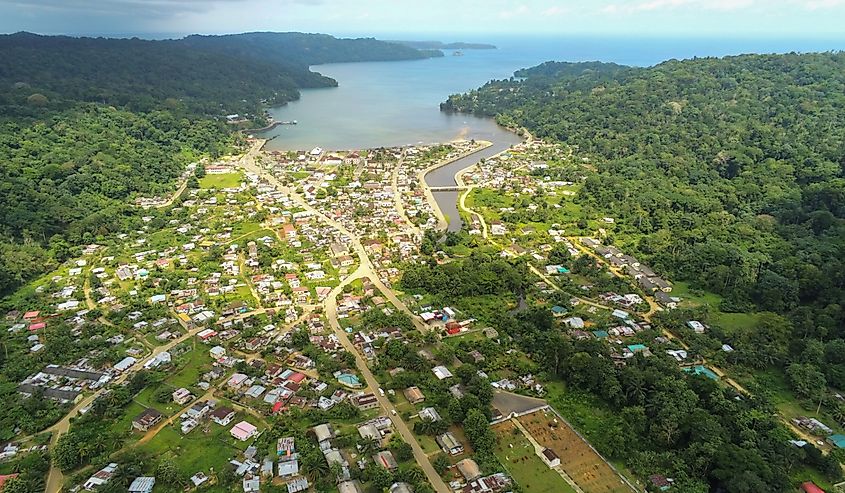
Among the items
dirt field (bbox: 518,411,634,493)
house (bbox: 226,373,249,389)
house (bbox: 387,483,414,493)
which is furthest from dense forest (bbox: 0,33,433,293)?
dirt field (bbox: 518,411,634,493)

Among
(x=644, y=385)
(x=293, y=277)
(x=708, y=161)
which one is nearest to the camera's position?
(x=644, y=385)

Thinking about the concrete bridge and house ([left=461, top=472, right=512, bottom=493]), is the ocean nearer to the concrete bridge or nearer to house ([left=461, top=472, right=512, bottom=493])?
the concrete bridge

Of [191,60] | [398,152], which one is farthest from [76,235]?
[191,60]

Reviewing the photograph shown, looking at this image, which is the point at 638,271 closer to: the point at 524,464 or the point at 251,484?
the point at 524,464

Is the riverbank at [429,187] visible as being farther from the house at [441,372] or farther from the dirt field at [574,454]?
the dirt field at [574,454]

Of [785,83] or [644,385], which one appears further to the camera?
[785,83]

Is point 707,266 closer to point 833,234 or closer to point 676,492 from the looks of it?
point 833,234

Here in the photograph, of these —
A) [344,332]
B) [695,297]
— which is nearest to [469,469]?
[344,332]
